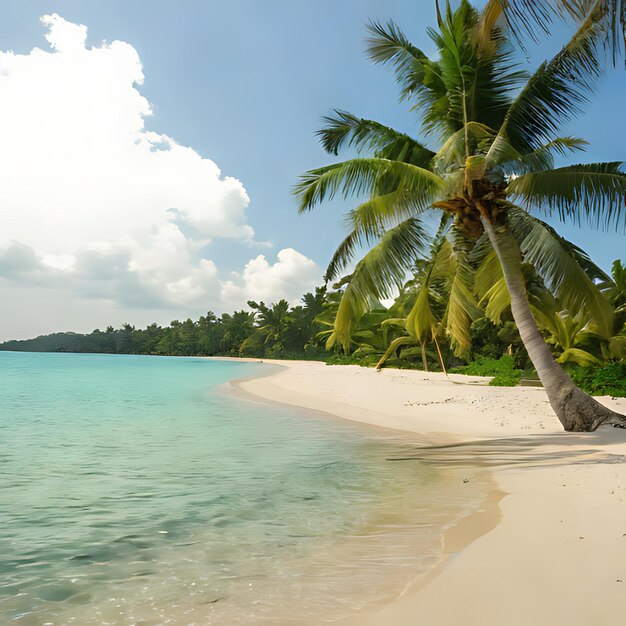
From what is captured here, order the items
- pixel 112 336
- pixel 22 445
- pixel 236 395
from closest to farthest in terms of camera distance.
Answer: pixel 22 445 → pixel 236 395 → pixel 112 336

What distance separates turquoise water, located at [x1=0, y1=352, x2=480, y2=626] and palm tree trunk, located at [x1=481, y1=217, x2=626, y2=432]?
293cm

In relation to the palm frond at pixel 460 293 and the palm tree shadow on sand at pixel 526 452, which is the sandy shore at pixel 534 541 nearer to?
the palm tree shadow on sand at pixel 526 452

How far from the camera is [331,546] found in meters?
3.79

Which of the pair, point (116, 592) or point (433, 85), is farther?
point (433, 85)

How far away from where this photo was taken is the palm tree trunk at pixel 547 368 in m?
8.50

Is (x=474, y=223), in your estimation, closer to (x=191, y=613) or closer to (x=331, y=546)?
(x=331, y=546)

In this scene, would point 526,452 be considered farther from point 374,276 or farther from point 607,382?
point 607,382

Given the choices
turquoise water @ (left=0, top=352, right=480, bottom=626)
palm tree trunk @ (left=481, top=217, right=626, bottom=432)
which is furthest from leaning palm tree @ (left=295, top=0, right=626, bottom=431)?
turquoise water @ (left=0, top=352, right=480, bottom=626)

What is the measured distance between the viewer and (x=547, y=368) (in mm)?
8930

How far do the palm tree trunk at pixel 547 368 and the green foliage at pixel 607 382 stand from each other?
4275 millimetres

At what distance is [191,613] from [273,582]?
0.59 metres

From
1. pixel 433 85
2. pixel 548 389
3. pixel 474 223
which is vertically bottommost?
pixel 548 389

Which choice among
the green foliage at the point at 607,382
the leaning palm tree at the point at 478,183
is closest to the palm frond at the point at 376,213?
the leaning palm tree at the point at 478,183

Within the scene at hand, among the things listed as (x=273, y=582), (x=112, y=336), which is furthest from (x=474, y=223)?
(x=112, y=336)
